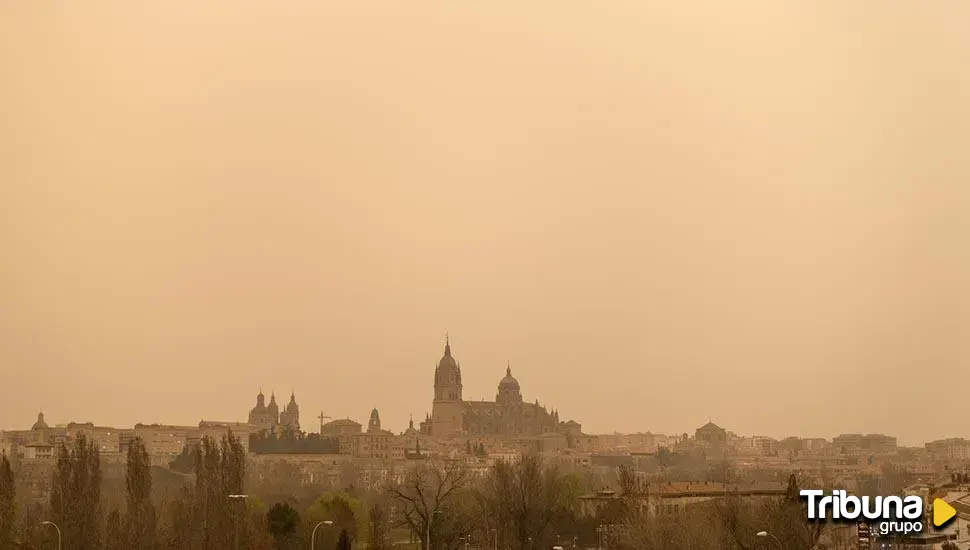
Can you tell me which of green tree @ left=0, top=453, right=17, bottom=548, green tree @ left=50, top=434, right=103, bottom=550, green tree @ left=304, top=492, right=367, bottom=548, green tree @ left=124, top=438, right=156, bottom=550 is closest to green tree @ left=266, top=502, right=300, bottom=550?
green tree @ left=304, top=492, right=367, bottom=548

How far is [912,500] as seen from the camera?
5541 cm

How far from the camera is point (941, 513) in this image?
211 ft

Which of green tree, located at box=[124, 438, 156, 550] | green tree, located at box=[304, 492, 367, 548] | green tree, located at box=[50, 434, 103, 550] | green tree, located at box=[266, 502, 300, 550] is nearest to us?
green tree, located at box=[124, 438, 156, 550]

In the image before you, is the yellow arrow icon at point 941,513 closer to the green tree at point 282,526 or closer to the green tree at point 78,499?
the green tree at point 282,526

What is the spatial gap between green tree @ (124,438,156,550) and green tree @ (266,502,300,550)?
5530 millimetres

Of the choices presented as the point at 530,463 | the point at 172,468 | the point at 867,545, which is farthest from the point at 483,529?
the point at 172,468

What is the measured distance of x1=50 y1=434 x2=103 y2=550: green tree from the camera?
69.2m

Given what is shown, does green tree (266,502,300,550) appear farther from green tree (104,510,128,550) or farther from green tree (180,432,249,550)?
green tree (104,510,128,550)

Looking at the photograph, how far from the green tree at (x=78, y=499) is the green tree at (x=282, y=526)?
769 centimetres

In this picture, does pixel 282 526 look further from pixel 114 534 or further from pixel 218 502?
pixel 114 534

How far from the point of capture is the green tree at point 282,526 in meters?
73.9

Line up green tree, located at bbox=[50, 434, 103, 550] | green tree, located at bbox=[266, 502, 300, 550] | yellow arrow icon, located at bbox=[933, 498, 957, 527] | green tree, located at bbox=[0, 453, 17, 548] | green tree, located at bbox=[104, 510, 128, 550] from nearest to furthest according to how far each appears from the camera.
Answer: yellow arrow icon, located at bbox=[933, 498, 957, 527]
green tree, located at bbox=[104, 510, 128, 550]
green tree, located at bbox=[50, 434, 103, 550]
green tree, located at bbox=[0, 453, 17, 548]
green tree, located at bbox=[266, 502, 300, 550]

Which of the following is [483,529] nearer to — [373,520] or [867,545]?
[373,520]

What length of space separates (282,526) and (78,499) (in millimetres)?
9448
